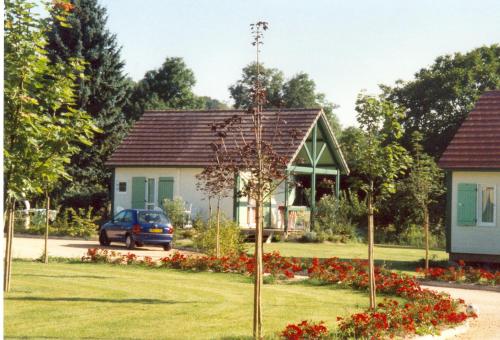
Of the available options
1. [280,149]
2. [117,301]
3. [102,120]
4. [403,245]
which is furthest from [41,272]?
[102,120]

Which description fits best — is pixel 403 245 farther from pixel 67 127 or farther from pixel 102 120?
pixel 67 127

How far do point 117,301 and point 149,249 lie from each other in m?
14.4

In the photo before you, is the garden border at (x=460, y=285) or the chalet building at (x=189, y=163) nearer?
the garden border at (x=460, y=285)

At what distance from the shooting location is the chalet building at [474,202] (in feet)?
84.0

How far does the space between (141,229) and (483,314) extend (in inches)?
586

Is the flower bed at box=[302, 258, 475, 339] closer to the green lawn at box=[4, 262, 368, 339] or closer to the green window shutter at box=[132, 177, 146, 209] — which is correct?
the green lawn at box=[4, 262, 368, 339]

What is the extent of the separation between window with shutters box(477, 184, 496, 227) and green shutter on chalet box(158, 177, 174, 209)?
52.1 ft

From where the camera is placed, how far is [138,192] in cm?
3822

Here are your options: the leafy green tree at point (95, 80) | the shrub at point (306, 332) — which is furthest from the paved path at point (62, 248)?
the shrub at point (306, 332)

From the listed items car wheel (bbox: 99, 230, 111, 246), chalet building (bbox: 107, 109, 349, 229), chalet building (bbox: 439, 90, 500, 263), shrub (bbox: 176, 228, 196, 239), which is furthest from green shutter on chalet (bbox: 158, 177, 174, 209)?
chalet building (bbox: 439, 90, 500, 263)

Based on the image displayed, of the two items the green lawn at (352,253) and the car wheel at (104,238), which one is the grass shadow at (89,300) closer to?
the green lawn at (352,253)

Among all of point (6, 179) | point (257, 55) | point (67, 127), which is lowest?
point (6, 179)

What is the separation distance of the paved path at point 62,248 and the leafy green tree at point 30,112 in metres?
11.3

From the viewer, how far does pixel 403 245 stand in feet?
128
